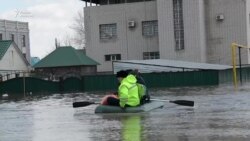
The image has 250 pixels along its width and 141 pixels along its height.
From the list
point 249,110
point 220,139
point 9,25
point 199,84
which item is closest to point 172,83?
point 199,84

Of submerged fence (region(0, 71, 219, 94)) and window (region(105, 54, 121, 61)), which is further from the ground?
window (region(105, 54, 121, 61))

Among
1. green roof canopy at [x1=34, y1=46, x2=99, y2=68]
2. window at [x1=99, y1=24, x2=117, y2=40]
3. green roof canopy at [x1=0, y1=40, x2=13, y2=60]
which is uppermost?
window at [x1=99, y1=24, x2=117, y2=40]

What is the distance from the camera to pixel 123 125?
14.6m

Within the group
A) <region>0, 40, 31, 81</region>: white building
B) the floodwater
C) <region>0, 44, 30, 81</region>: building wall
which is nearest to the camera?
the floodwater

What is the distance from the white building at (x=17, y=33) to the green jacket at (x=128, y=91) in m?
75.9

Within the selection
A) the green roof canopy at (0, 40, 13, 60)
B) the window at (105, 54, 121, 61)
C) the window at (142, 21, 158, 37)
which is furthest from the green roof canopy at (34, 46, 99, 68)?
the green roof canopy at (0, 40, 13, 60)

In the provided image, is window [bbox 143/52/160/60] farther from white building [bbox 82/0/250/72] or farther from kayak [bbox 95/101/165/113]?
kayak [bbox 95/101/165/113]

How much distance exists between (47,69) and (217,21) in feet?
55.6

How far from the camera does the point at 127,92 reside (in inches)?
698

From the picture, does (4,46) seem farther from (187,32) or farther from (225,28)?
(225,28)

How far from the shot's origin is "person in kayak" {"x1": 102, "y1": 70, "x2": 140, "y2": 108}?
58.1 ft

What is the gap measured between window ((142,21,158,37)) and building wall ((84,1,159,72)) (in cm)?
35

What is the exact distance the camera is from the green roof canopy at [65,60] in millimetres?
55000

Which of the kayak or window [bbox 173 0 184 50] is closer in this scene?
the kayak
